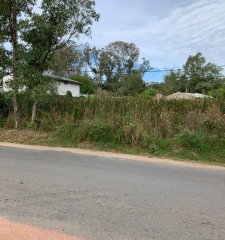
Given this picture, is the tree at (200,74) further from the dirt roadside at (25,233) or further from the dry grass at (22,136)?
the dirt roadside at (25,233)

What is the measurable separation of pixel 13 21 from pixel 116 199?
13400mm

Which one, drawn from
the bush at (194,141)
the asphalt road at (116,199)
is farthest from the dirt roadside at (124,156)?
the bush at (194,141)

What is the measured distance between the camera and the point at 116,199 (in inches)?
259

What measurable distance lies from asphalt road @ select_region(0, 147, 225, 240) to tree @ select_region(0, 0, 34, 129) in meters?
8.58

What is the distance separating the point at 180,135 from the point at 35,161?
5.46 meters

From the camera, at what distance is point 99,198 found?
662cm

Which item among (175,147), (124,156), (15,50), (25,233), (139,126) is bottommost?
(25,233)

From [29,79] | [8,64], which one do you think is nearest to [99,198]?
[29,79]

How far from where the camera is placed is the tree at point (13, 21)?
17.3 meters

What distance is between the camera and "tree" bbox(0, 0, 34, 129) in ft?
56.6

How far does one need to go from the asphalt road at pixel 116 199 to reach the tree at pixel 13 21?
8.58 meters

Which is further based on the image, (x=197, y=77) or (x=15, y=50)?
(x=197, y=77)

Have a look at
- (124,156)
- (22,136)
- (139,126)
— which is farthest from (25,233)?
(22,136)

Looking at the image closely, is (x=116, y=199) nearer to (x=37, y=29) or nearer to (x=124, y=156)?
(x=124, y=156)
